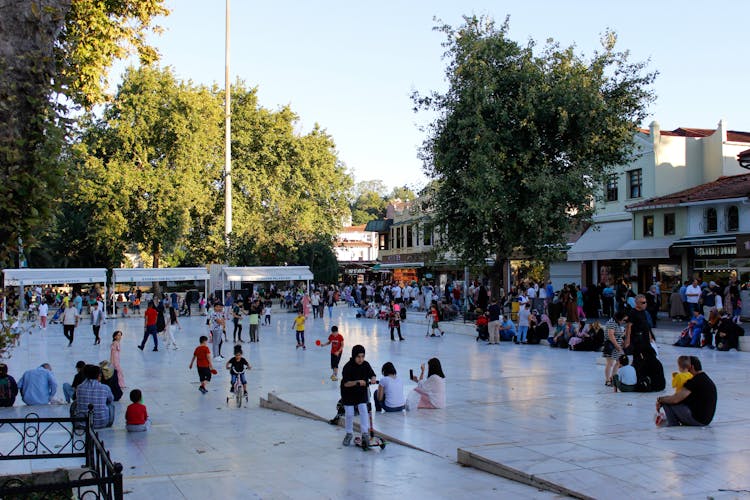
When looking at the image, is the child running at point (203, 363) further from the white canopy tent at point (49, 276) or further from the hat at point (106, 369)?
the white canopy tent at point (49, 276)

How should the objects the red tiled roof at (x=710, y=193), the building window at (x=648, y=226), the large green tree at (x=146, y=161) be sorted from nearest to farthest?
the red tiled roof at (x=710, y=193)
the building window at (x=648, y=226)
the large green tree at (x=146, y=161)

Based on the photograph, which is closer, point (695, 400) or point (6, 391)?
point (695, 400)

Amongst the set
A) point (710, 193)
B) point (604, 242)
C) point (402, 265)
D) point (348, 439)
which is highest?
point (710, 193)

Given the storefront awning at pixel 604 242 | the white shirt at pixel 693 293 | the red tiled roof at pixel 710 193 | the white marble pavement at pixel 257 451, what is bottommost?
the white marble pavement at pixel 257 451

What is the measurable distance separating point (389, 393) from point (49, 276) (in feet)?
100

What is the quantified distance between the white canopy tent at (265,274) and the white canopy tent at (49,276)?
23.8 ft

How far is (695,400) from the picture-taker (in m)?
9.97

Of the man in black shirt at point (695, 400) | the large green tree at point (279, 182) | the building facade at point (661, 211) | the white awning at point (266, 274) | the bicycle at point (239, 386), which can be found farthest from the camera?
the large green tree at point (279, 182)

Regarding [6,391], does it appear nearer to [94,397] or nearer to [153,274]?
[94,397]

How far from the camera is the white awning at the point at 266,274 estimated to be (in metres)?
42.8

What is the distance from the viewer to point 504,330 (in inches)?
1013

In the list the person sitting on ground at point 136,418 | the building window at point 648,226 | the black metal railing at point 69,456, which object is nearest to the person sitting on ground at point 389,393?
the person sitting on ground at point 136,418

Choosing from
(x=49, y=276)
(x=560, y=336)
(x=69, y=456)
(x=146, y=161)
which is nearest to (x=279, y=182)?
(x=146, y=161)

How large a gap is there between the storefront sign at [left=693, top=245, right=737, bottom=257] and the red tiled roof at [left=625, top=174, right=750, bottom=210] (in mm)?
2009
